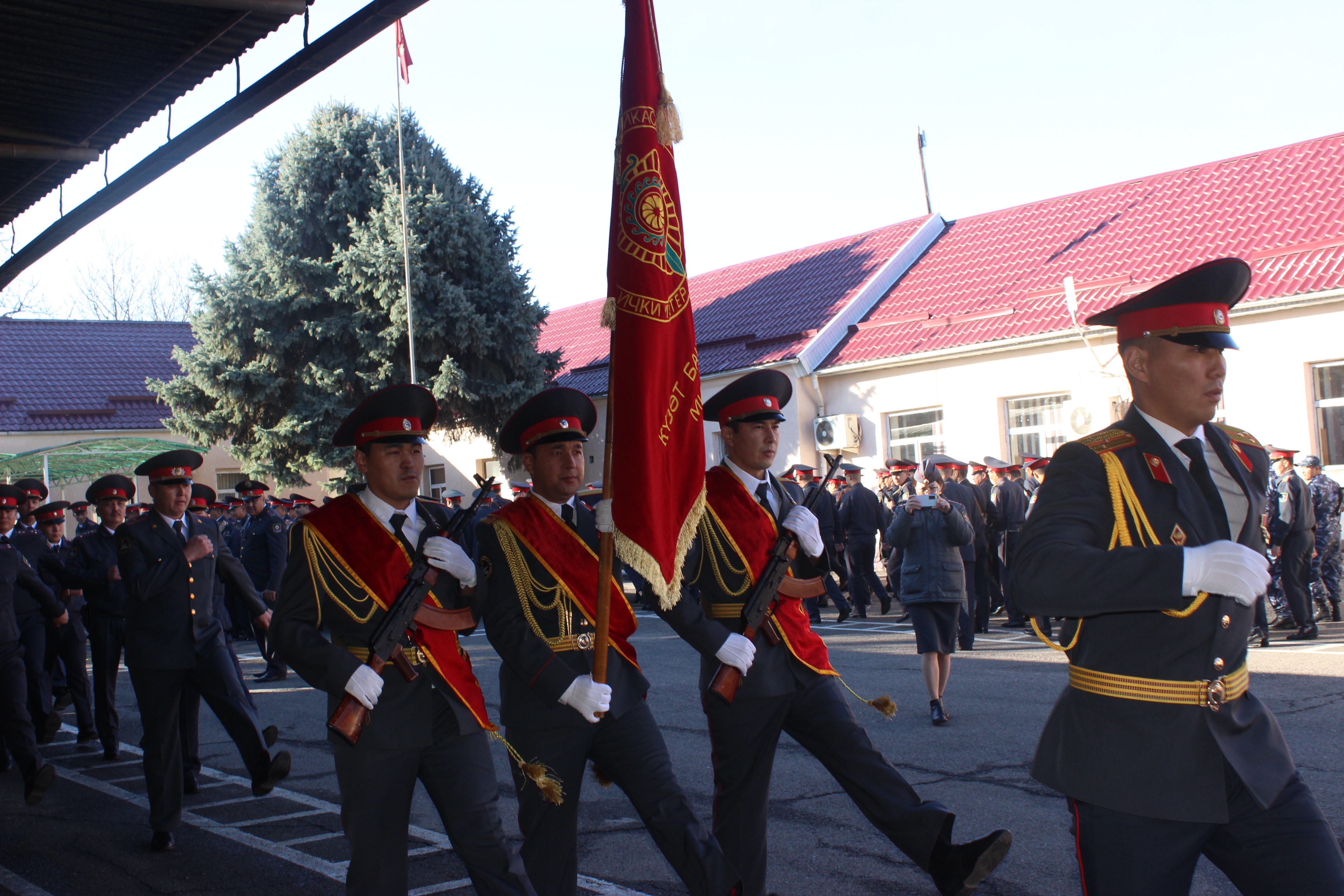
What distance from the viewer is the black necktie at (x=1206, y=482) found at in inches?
112

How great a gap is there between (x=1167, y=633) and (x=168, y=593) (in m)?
5.79

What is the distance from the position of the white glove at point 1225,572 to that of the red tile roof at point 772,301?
21.1 m

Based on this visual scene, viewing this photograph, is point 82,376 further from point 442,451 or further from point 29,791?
point 29,791

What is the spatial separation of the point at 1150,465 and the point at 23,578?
784 centimetres

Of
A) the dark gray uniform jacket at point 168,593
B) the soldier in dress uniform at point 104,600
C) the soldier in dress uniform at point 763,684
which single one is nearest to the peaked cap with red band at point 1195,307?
the soldier in dress uniform at point 763,684

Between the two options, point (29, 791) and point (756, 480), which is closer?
point (756, 480)

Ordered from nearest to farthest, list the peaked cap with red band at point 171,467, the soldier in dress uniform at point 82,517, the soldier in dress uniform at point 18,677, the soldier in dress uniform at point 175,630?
the soldier in dress uniform at point 175,630
the peaked cap with red band at point 171,467
the soldier in dress uniform at point 18,677
the soldier in dress uniform at point 82,517

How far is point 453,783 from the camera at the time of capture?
13.1 ft

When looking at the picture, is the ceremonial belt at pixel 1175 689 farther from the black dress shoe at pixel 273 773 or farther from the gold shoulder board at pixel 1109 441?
the black dress shoe at pixel 273 773

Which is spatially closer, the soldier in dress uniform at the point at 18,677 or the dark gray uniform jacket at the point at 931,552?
the soldier in dress uniform at the point at 18,677

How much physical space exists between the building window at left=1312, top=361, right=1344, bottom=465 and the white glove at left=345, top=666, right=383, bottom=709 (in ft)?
54.5

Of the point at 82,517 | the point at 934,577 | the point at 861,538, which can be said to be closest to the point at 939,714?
the point at 934,577

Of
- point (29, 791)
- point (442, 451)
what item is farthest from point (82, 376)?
point (29, 791)

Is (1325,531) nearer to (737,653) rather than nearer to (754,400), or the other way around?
(754,400)
